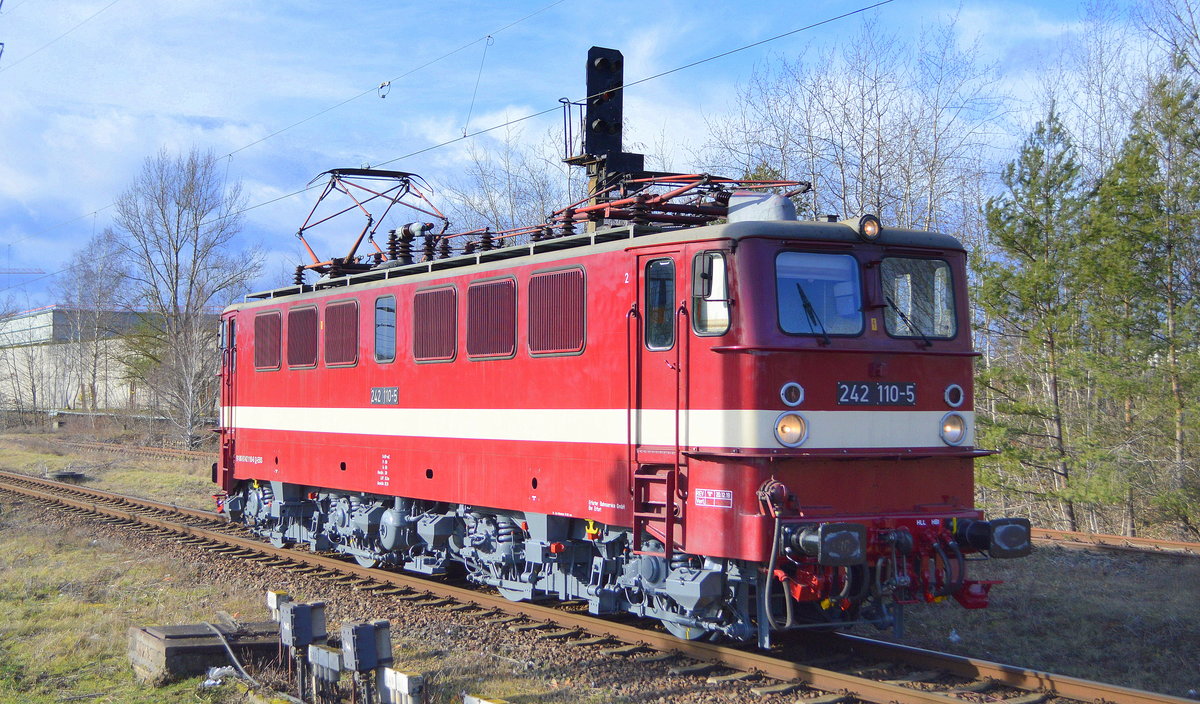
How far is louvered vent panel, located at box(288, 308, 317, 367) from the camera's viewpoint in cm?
1301

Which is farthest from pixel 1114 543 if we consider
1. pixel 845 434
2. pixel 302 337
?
pixel 302 337

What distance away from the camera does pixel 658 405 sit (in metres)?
8.06

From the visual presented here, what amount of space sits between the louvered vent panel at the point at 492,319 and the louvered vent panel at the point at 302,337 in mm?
3706

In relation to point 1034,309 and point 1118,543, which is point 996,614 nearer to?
point 1118,543

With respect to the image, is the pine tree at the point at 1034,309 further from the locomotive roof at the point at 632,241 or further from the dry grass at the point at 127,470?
the dry grass at the point at 127,470

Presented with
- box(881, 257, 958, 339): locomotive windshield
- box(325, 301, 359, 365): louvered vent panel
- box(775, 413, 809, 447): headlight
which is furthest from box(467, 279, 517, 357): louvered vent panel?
box(881, 257, 958, 339): locomotive windshield

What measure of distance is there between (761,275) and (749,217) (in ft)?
3.29

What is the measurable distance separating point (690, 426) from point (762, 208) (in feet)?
6.62

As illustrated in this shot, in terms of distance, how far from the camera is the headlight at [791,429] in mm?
7430

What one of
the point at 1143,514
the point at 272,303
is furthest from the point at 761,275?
the point at 1143,514

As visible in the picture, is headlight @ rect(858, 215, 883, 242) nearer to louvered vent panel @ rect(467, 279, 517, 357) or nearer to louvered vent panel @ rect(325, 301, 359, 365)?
louvered vent panel @ rect(467, 279, 517, 357)

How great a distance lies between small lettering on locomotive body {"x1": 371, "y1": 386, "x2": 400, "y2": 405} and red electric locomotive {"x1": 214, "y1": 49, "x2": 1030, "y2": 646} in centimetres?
60

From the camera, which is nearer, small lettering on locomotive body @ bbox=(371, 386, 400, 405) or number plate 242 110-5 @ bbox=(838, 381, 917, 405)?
number plate 242 110-5 @ bbox=(838, 381, 917, 405)

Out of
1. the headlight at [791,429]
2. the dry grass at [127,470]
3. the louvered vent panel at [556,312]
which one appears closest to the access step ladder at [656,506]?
the headlight at [791,429]
